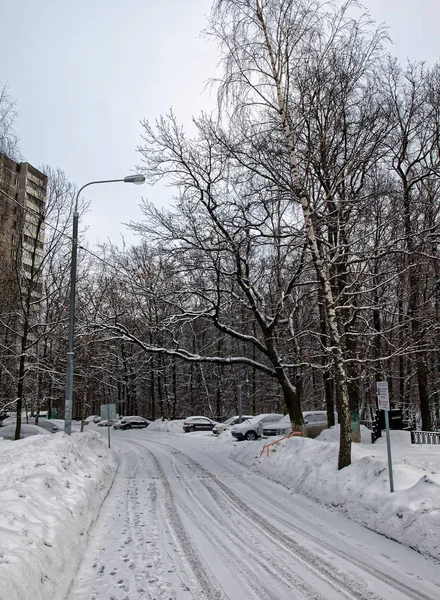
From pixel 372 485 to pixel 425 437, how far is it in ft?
35.3

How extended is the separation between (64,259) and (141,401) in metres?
40.5

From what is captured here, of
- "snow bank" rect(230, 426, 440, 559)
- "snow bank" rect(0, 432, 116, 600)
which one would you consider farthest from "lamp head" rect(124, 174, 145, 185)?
"snow bank" rect(230, 426, 440, 559)

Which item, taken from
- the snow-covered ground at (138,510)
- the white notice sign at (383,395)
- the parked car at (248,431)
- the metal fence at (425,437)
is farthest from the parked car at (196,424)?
the white notice sign at (383,395)

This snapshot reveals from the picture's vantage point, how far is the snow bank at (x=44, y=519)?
14.0 ft

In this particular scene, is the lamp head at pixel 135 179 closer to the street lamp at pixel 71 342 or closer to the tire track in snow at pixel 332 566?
the street lamp at pixel 71 342

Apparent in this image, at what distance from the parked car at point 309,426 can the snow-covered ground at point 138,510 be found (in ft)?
32.1

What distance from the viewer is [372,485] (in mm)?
8680

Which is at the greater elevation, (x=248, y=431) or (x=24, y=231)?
(x=24, y=231)

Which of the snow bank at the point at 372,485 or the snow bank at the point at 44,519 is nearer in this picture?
the snow bank at the point at 44,519

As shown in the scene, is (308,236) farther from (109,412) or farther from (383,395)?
(109,412)

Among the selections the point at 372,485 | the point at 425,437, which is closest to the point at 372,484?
the point at 372,485

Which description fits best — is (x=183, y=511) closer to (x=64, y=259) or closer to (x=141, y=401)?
(x=64, y=259)

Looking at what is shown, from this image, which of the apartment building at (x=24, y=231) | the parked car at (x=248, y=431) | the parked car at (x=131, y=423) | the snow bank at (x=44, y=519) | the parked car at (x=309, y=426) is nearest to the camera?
the snow bank at (x=44, y=519)

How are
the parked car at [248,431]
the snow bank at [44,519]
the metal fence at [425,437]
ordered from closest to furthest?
the snow bank at [44,519]
the metal fence at [425,437]
the parked car at [248,431]
